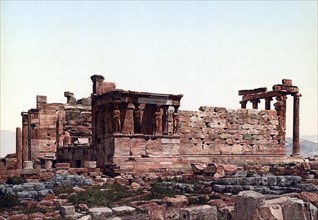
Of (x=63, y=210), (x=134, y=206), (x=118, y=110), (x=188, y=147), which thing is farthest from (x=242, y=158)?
(x=63, y=210)

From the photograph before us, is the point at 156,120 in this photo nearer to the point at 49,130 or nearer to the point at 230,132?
the point at 230,132

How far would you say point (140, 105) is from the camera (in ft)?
66.5

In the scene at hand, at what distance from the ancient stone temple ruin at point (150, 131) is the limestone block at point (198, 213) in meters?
9.38

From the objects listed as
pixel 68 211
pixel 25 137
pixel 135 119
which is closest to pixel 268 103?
pixel 135 119

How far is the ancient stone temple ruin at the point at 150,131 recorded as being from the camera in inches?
725

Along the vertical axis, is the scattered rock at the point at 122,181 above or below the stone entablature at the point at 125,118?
below

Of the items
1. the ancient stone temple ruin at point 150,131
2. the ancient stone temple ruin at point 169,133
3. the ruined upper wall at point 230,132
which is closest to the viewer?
the ancient stone temple ruin at point 169,133

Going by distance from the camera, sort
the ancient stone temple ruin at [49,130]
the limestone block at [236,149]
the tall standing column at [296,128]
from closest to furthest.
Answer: the limestone block at [236,149] < the tall standing column at [296,128] < the ancient stone temple ruin at [49,130]

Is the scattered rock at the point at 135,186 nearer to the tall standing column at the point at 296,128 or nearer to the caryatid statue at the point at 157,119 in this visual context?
the caryatid statue at the point at 157,119

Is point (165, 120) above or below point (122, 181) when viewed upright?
above

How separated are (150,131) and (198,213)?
12128 mm

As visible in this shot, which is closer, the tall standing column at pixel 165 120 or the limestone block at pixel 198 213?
the limestone block at pixel 198 213

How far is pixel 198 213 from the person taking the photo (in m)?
7.94

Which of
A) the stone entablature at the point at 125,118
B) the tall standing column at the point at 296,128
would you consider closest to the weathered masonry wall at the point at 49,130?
the stone entablature at the point at 125,118
